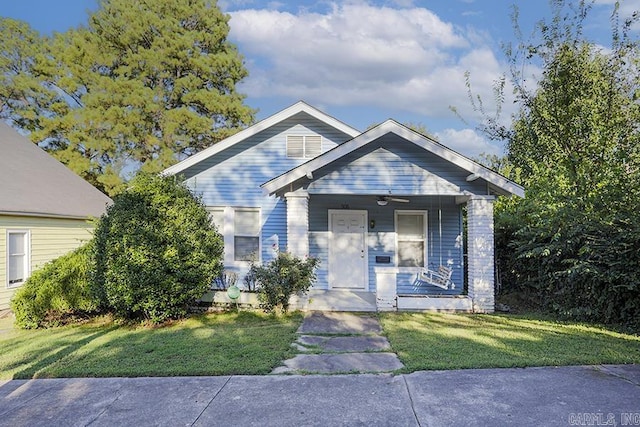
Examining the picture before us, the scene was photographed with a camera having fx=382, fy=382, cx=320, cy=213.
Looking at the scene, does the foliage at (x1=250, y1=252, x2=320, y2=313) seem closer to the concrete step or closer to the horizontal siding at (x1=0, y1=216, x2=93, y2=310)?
the concrete step

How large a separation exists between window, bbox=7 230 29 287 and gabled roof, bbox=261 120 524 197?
8.07 metres

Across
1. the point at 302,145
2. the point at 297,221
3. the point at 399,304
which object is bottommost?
the point at 399,304

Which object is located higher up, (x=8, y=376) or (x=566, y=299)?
(x=566, y=299)

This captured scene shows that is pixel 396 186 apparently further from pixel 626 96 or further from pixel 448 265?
pixel 626 96

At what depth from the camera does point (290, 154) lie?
10820 millimetres

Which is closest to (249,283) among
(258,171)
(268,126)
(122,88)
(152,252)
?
(258,171)

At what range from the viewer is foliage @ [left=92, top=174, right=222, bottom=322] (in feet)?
23.5

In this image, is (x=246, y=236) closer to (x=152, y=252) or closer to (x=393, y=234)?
(x=152, y=252)

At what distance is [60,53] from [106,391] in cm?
2333

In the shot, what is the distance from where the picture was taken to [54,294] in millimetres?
7895

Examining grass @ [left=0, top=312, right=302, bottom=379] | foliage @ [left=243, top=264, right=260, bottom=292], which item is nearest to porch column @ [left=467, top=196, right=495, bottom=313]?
grass @ [left=0, top=312, right=302, bottom=379]

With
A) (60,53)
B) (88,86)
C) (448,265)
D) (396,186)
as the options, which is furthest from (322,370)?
(60,53)

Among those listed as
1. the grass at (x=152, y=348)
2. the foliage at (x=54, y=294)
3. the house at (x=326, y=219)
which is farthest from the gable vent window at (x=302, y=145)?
the foliage at (x=54, y=294)

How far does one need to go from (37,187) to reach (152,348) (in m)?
9.16
